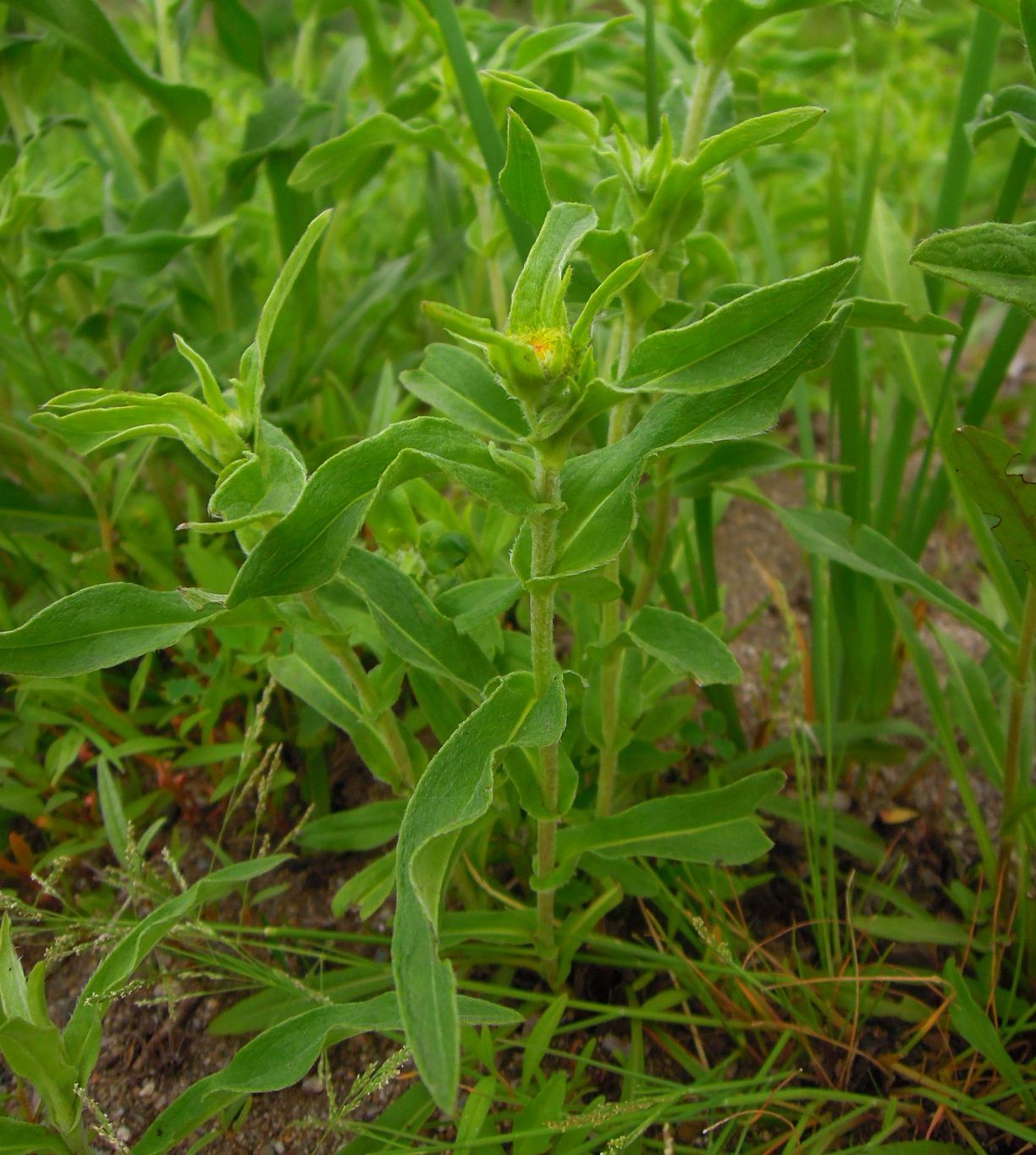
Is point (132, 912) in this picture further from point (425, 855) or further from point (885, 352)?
point (885, 352)

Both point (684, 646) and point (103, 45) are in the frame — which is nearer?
point (684, 646)

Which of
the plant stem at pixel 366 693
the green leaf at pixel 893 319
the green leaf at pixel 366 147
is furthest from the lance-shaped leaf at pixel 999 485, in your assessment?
the green leaf at pixel 366 147

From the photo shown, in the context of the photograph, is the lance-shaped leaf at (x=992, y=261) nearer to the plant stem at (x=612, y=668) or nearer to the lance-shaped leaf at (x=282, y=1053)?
the plant stem at (x=612, y=668)

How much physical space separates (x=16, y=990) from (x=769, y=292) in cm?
85

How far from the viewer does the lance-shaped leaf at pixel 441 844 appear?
59 centimetres

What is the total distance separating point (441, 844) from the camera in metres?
0.64

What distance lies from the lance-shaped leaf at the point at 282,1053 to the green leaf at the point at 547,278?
575mm

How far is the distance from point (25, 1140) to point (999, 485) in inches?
40.5

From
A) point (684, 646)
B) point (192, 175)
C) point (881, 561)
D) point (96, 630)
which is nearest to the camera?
point (96, 630)

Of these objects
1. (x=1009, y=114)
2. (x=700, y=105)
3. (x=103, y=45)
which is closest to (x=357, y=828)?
(x=700, y=105)

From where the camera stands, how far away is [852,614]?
1.21 m

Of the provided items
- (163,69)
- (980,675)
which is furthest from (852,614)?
(163,69)

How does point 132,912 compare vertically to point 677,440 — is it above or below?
below

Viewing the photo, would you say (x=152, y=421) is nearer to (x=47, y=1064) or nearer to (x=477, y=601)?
(x=477, y=601)
